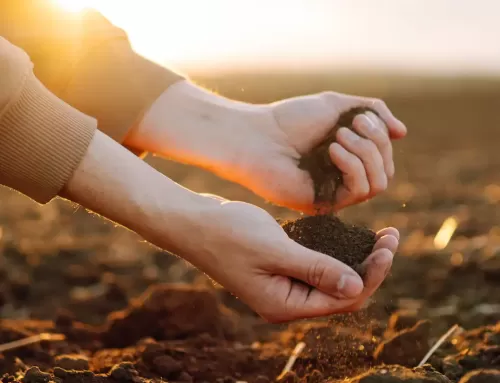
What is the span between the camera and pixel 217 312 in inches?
106

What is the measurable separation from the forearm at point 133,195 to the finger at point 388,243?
19.6 inches

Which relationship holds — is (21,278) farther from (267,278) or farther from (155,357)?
(267,278)

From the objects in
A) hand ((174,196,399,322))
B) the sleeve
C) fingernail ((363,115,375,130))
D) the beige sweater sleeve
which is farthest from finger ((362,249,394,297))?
the sleeve

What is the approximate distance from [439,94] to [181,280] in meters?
15.1

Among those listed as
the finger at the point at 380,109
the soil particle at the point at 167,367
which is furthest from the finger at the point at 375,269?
the finger at the point at 380,109

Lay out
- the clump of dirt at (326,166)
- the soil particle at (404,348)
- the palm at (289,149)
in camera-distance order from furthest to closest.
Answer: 1. the palm at (289,149)
2. the clump of dirt at (326,166)
3. the soil particle at (404,348)

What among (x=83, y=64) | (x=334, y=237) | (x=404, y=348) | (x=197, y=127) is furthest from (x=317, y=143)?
(x=83, y=64)

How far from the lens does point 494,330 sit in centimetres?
239

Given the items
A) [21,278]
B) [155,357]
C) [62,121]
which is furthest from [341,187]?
[21,278]

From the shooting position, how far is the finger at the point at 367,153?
2.40 metres

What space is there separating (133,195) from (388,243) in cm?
71

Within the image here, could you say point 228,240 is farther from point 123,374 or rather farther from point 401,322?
point 401,322

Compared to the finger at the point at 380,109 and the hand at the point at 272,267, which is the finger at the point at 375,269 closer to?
the hand at the point at 272,267

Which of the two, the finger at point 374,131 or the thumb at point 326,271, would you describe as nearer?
the thumb at point 326,271
